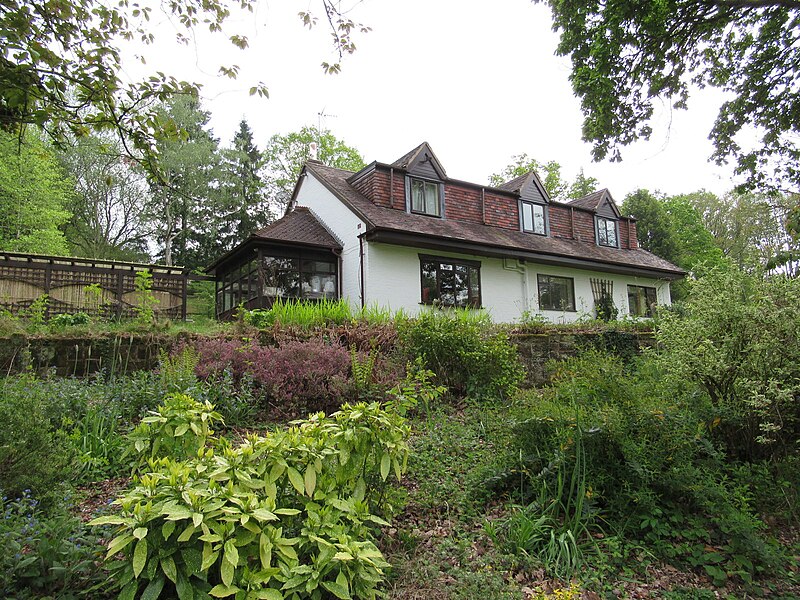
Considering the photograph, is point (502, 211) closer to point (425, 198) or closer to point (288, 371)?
point (425, 198)

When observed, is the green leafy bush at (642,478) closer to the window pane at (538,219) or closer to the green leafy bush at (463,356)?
the green leafy bush at (463,356)

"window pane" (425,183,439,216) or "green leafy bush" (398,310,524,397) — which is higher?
"window pane" (425,183,439,216)

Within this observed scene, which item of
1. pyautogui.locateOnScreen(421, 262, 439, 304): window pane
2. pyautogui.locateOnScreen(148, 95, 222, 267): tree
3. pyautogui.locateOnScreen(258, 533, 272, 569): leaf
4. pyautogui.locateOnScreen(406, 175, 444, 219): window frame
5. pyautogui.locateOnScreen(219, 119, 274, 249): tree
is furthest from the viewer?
pyautogui.locateOnScreen(219, 119, 274, 249): tree

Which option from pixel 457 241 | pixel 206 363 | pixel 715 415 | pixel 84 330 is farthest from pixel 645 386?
pixel 457 241

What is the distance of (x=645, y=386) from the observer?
4855 mm

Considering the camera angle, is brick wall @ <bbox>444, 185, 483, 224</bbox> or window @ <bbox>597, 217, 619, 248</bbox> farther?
window @ <bbox>597, 217, 619, 248</bbox>

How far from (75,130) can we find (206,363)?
299 centimetres

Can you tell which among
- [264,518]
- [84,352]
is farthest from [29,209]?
[264,518]

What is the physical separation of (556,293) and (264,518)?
1742cm

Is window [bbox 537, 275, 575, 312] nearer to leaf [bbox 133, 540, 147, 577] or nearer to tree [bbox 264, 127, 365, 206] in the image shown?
leaf [bbox 133, 540, 147, 577]

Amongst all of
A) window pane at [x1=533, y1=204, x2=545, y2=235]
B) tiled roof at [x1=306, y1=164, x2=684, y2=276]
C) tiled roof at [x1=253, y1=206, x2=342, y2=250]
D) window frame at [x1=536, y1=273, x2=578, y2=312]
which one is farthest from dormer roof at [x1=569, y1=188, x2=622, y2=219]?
tiled roof at [x1=253, y1=206, x2=342, y2=250]

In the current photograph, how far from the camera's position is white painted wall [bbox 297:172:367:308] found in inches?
590

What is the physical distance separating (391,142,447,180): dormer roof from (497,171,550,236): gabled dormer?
3311 millimetres

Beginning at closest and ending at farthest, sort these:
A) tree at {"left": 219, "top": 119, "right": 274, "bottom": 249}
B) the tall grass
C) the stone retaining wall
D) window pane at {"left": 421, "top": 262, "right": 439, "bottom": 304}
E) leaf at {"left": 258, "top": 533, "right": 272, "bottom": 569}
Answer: leaf at {"left": 258, "top": 533, "right": 272, "bottom": 569}
the stone retaining wall
the tall grass
window pane at {"left": 421, "top": 262, "right": 439, "bottom": 304}
tree at {"left": 219, "top": 119, "right": 274, "bottom": 249}
